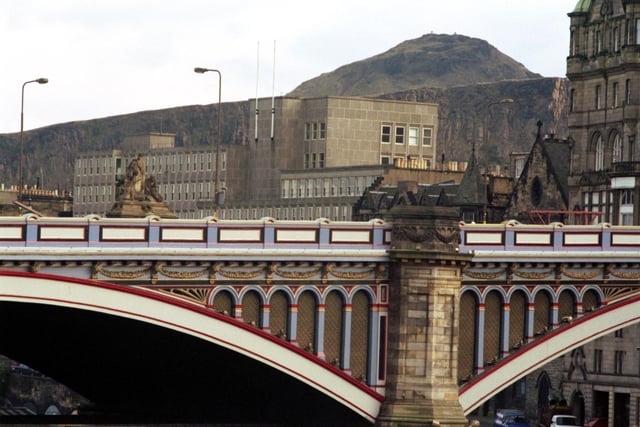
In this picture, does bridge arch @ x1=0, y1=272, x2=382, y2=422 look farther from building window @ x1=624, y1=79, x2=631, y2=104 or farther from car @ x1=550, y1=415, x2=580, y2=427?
building window @ x1=624, y1=79, x2=631, y2=104

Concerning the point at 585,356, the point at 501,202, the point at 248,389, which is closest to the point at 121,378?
the point at 248,389

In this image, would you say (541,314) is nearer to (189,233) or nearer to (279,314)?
(279,314)

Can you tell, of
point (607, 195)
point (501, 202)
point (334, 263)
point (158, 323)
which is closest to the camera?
point (158, 323)

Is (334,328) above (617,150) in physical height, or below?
below

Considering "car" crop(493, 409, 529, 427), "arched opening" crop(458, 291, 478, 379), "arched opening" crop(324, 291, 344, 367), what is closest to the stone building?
"car" crop(493, 409, 529, 427)

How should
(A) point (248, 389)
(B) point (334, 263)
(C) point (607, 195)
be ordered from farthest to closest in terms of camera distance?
(C) point (607, 195) → (A) point (248, 389) → (B) point (334, 263)

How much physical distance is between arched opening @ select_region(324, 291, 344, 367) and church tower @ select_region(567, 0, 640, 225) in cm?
6640

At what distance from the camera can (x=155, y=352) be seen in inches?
3489

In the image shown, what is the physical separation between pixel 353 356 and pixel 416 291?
12.2ft

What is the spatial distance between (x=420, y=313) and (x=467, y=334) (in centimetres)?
407

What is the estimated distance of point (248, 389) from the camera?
92.0 metres

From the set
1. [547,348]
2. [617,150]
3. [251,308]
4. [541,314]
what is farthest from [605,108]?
[251,308]

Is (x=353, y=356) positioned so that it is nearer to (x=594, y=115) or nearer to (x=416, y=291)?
(x=416, y=291)

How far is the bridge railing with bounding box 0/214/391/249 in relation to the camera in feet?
247
